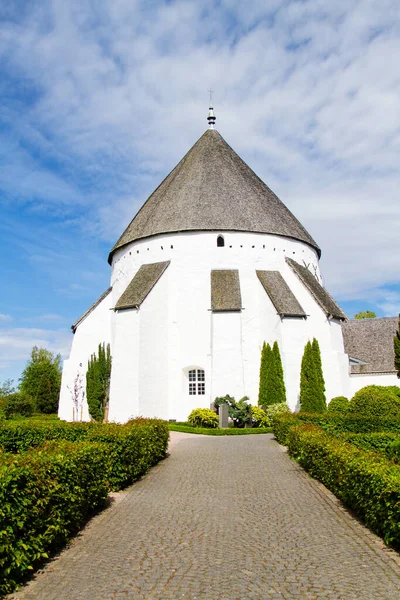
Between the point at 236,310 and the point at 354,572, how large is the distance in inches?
798

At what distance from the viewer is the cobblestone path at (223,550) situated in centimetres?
512

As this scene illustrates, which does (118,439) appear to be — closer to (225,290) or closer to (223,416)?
(223,416)

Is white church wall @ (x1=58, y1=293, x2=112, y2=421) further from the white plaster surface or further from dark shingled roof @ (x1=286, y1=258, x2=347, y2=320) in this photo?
dark shingled roof @ (x1=286, y1=258, x2=347, y2=320)

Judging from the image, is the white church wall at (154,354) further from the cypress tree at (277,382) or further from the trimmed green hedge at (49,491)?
the trimmed green hedge at (49,491)

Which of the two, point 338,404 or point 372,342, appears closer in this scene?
point 338,404

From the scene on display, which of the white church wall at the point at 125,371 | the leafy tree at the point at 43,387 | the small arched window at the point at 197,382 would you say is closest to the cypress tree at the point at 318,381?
the small arched window at the point at 197,382

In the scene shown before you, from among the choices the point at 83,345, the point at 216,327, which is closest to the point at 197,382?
the point at 216,327

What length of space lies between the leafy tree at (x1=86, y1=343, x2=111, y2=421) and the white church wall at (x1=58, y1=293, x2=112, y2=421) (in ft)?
4.75

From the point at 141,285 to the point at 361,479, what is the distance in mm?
21220

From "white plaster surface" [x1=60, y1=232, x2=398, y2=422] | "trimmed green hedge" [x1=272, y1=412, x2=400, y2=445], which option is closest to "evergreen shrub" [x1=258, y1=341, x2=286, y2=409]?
"white plaster surface" [x1=60, y1=232, x2=398, y2=422]

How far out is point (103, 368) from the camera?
30.0 m

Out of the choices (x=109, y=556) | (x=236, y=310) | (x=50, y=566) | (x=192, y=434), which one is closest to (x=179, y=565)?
(x=109, y=556)

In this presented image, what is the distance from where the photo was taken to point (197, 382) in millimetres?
26906

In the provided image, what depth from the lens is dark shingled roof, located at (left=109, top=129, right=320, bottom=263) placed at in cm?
2861
